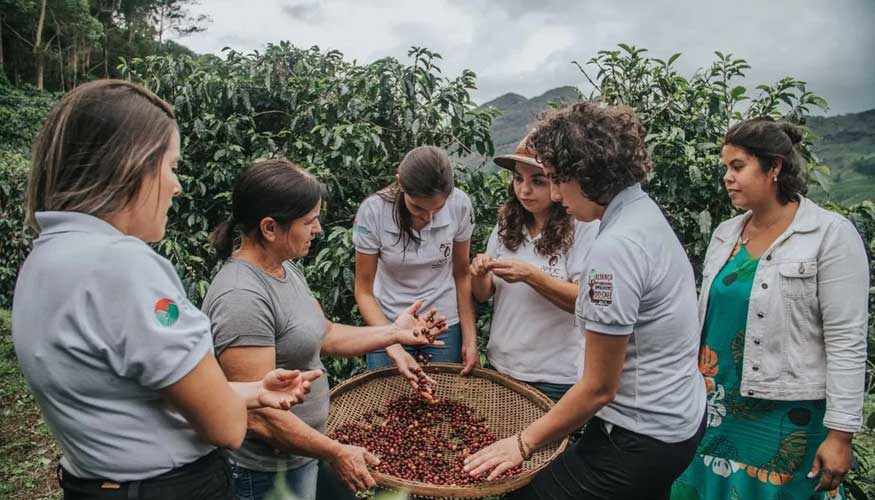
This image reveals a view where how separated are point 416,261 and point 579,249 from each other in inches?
32.0

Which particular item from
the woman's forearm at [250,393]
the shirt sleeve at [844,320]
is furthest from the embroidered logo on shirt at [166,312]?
the shirt sleeve at [844,320]

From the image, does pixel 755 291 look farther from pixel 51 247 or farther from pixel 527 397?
pixel 51 247

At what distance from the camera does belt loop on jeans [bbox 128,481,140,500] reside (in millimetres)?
1147

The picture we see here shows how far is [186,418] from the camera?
1175 mm

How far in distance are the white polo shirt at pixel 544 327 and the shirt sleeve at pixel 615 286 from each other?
Answer: 0.88m

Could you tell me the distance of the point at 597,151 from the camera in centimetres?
169

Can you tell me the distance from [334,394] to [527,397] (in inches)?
32.6

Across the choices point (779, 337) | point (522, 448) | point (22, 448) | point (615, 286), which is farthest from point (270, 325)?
point (22, 448)

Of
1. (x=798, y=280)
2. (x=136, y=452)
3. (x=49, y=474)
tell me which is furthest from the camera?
(x=49, y=474)

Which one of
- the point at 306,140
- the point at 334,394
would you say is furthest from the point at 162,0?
the point at 334,394

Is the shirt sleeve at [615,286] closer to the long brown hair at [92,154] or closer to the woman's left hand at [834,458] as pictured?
the woman's left hand at [834,458]

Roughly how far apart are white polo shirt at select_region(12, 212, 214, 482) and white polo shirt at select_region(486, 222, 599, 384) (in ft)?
5.51

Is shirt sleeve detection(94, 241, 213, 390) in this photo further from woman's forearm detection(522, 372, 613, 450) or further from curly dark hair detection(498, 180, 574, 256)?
curly dark hair detection(498, 180, 574, 256)

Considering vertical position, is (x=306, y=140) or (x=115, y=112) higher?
(x=306, y=140)
